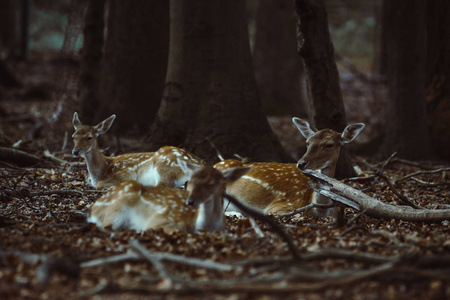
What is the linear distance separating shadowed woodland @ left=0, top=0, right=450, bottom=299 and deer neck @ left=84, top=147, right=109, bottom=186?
22cm

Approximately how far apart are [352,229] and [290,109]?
935 centimetres

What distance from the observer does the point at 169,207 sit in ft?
16.1

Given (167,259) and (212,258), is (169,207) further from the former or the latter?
(167,259)

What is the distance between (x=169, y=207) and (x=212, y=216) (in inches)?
15.9

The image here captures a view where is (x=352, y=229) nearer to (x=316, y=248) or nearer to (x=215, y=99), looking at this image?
(x=316, y=248)

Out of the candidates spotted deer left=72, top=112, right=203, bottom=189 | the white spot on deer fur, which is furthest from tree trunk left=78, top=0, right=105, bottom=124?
the white spot on deer fur

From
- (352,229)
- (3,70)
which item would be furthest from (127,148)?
(3,70)

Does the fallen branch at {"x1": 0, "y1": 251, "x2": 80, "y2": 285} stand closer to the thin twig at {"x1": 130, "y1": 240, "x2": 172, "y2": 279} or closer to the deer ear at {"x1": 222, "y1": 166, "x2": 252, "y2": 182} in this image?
the thin twig at {"x1": 130, "y1": 240, "x2": 172, "y2": 279}

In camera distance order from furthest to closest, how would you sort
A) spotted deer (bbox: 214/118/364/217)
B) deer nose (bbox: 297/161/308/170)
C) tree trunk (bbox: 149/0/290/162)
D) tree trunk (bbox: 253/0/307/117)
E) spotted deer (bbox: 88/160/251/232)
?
tree trunk (bbox: 253/0/307/117) → tree trunk (bbox: 149/0/290/162) → spotted deer (bbox: 214/118/364/217) → deer nose (bbox: 297/161/308/170) → spotted deer (bbox: 88/160/251/232)

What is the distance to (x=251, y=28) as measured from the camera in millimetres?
28312

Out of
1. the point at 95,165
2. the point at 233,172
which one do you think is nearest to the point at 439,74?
the point at 95,165

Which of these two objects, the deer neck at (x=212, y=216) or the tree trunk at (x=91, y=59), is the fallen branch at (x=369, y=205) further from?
the tree trunk at (x=91, y=59)

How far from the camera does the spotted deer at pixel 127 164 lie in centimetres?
643

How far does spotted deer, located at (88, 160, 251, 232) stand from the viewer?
4672 mm
